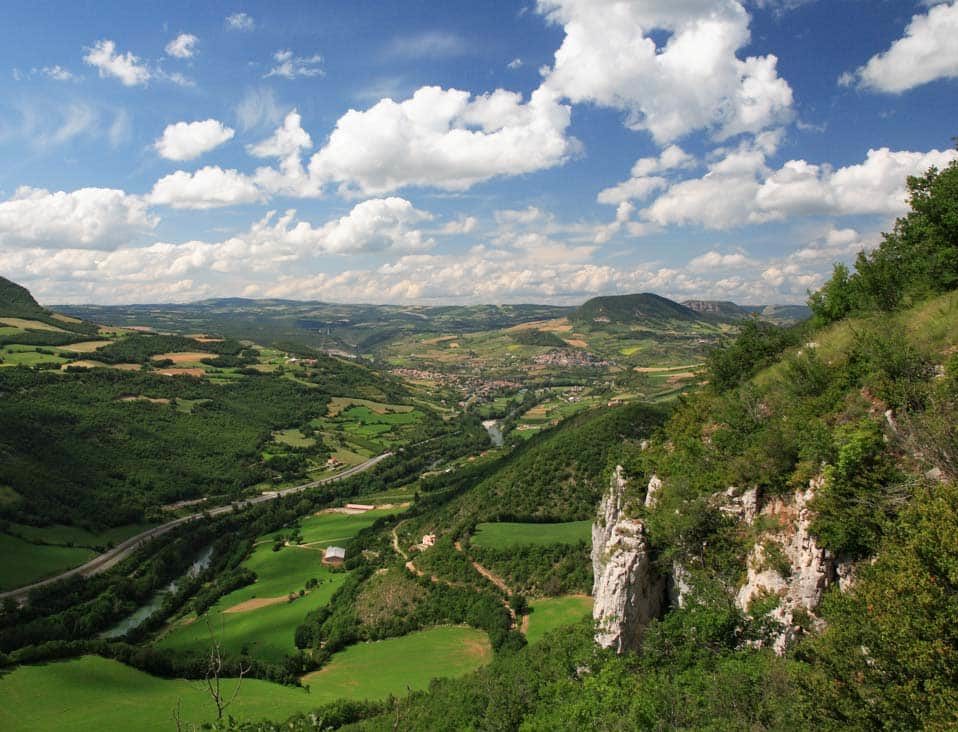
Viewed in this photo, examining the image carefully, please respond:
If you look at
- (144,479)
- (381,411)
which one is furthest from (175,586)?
(381,411)

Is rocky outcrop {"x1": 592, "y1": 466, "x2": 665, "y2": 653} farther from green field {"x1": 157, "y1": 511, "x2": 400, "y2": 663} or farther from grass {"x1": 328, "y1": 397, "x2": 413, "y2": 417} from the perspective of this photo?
grass {"x1": 328, "y1": 397, "x2": 413, "y2": 417}

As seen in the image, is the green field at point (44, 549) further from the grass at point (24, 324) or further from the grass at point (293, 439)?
the grass at point (24, 324)

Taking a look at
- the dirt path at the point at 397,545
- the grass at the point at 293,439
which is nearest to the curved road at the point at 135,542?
the grass at the point at 293,439

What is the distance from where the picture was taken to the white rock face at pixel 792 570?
1798 centimetres

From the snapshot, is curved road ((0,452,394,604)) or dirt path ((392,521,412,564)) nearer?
curved road ((0,452,394,604))

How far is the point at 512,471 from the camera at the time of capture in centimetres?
9162

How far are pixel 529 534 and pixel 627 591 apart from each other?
46.9 meters

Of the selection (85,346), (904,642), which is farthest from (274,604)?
(85,346)

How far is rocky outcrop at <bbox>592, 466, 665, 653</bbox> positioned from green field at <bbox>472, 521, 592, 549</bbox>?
38.6 m

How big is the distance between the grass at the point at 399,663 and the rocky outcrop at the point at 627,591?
30.0m

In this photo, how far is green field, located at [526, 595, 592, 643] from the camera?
5006 cm

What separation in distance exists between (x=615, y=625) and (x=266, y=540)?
88.6 meters

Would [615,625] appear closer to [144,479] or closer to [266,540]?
[266,540]

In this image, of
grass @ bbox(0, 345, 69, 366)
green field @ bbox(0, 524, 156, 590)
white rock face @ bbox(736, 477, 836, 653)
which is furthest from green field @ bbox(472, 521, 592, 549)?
grass @ bbox(0, 345, 69, 366)
